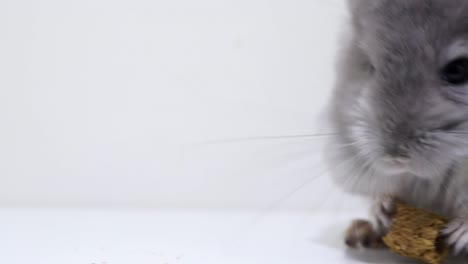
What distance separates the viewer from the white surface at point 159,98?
2031 mm

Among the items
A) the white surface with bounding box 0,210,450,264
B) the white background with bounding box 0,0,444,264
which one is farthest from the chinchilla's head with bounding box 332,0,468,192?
the white background with bounding box 0,0,444,264

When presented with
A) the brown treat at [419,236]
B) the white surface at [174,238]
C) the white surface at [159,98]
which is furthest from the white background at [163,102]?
the brown treat at [419,236]

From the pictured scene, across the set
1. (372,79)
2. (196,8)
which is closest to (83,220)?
(196,8)

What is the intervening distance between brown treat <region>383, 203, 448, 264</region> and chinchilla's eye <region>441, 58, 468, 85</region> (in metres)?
0.27

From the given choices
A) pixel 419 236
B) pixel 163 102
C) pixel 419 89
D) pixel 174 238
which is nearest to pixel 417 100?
pixel 419 89

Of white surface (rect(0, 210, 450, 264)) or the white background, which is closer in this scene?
white surface (rect(0, 210, 450, 264))

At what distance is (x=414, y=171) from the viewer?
1230mm

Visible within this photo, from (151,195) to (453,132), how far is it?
1094mm

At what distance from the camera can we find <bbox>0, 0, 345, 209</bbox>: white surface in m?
2.03

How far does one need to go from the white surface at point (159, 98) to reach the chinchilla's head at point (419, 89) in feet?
2.53

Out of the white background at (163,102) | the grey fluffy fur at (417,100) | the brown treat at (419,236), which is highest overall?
the white background at (163,102)

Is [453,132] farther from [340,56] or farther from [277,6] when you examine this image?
[277,6]

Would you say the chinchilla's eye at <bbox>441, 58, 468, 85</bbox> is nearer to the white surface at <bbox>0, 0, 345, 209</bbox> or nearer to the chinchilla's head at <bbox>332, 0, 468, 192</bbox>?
the chinchilla's head at <bbox>332, 0, 468, 192</bbox>

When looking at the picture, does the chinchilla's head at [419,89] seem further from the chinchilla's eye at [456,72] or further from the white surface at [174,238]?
the white surface at [174,238]
